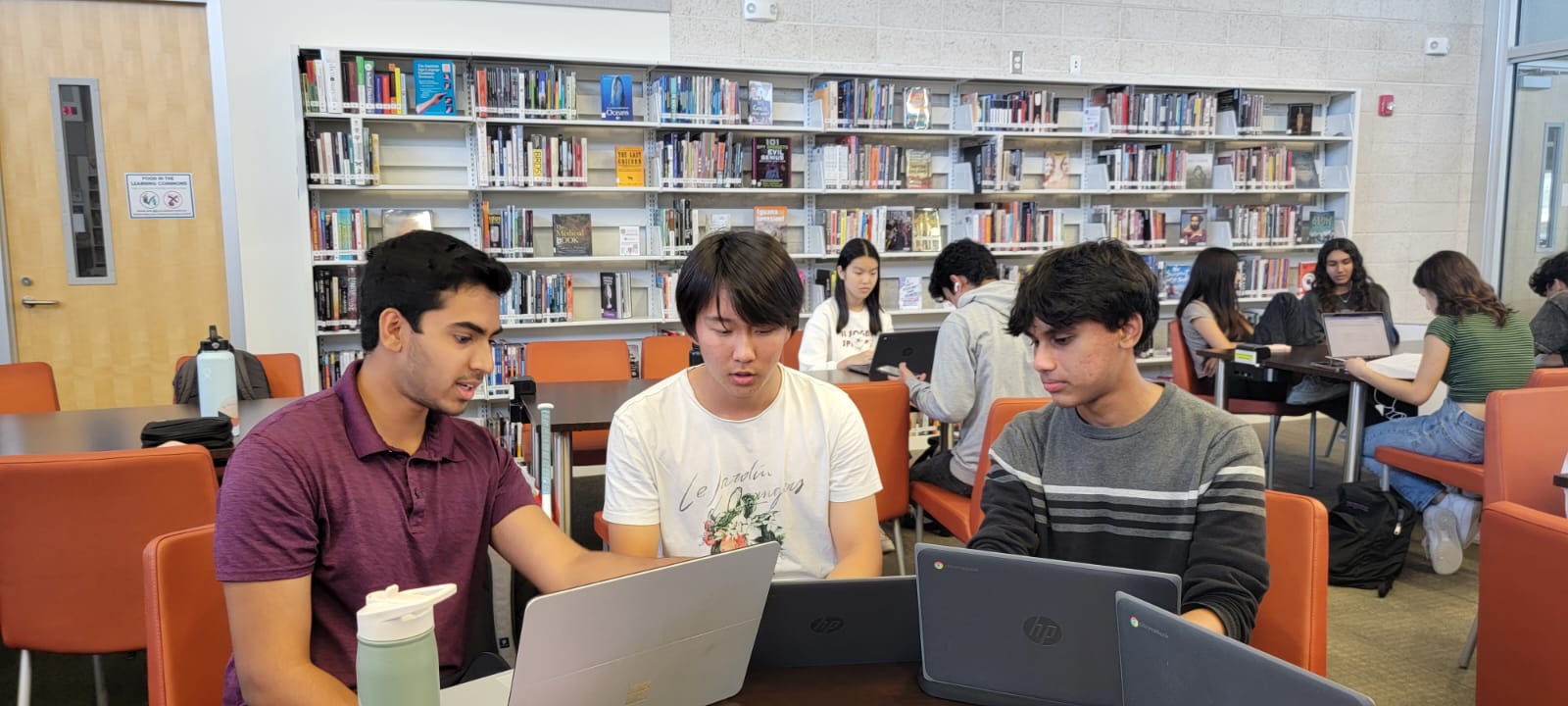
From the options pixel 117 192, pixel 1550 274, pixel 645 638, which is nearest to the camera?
pixel 645 638

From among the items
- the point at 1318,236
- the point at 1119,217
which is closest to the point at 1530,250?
the point at 1318,236

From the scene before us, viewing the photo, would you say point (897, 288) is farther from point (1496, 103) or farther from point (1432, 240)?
point (1496, 103)

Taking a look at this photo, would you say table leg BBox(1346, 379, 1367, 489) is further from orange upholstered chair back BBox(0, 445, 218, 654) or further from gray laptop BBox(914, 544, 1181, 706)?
orange upholstered chair back BBox(0, 445, 218, 654)

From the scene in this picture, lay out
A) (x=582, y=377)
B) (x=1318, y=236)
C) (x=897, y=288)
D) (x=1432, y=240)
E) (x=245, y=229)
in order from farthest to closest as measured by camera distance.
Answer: (x=1432, y=240)
(x=1318, y=236)
(x=897, y=288)
(x=245, y=229)
(x=582, y=377)

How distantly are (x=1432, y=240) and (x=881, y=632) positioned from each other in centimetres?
731

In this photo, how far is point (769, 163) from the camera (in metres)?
5.32

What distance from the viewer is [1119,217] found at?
20.0 feet

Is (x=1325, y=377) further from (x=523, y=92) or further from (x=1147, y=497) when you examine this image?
(x=523, y=92)

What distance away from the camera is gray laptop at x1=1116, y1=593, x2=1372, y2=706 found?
2.63 ft

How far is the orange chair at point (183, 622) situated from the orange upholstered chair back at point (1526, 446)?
2776mm

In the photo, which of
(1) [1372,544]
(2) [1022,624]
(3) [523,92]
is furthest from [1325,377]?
(3) [523,92]

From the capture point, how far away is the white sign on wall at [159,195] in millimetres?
4680

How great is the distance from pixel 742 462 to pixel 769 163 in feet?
12.4

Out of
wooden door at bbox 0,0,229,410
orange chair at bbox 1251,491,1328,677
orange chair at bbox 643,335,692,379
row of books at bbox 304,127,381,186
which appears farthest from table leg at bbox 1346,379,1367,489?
wooden door at bbox 0,0,229,410
